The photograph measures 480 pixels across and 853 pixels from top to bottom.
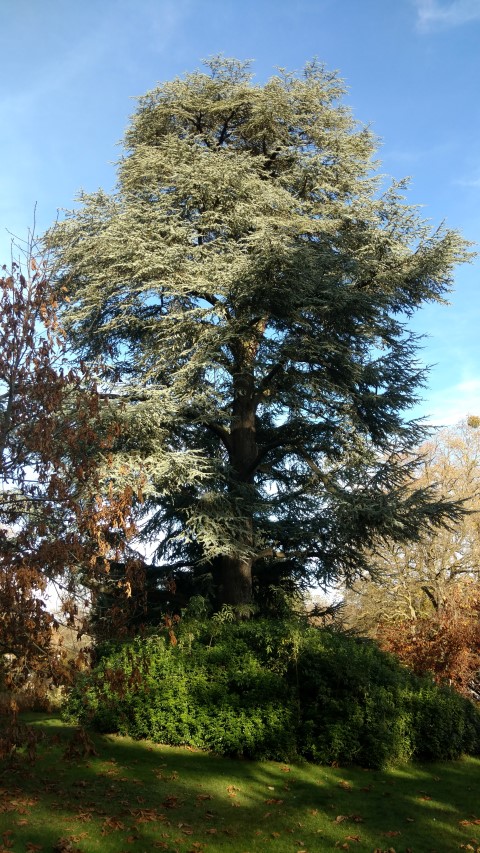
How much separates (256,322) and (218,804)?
9.22 meters

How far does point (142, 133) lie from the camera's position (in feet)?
56.6

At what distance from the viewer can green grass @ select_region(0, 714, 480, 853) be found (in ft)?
23.0

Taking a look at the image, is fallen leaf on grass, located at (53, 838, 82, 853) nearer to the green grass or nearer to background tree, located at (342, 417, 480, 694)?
the green grass

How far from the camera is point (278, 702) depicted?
36.5 ft

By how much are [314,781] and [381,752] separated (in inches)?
64.7

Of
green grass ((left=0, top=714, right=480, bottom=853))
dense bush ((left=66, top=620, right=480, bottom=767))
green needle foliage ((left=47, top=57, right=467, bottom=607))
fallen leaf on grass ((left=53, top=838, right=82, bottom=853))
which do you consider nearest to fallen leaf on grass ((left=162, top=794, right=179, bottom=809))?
green grass ((left=0, top=714, right=480, bottom=853))

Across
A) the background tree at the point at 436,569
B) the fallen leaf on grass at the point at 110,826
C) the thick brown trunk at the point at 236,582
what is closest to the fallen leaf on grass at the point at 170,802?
the fallen leaf on grass at the point at 110,826

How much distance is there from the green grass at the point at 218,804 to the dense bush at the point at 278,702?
36 centimetres

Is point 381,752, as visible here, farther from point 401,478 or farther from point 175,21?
point 175,21

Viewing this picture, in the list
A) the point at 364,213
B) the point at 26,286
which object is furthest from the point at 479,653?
the point at 26,286

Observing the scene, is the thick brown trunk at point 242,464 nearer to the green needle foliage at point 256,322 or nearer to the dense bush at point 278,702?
the green needle foliage at point 256,322

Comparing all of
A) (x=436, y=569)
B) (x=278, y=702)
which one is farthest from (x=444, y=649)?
(x=436, y=569)

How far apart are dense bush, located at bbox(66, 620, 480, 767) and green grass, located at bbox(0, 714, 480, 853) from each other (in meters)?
0.36

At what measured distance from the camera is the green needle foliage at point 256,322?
1330 centimetres
